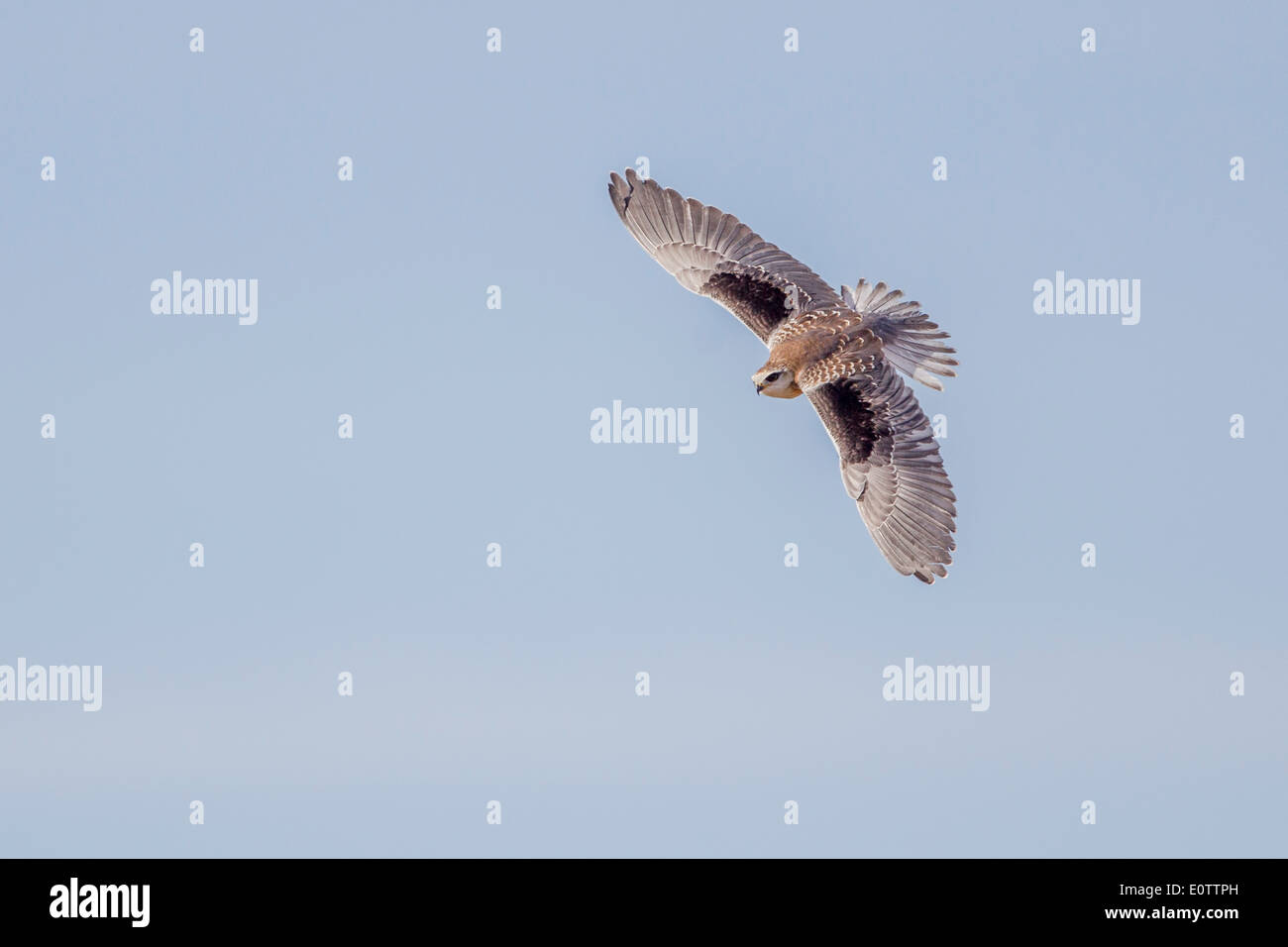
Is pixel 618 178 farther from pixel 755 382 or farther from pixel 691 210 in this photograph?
pixel 755 382

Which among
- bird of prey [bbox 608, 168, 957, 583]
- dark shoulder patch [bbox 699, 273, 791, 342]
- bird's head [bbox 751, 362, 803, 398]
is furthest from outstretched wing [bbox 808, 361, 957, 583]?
dark shoulder patch [bbox 699, 273, 791, 342]

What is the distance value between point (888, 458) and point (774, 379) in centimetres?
182

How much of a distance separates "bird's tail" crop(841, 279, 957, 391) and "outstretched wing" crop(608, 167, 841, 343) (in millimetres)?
1703

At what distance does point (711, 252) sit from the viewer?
26703mm

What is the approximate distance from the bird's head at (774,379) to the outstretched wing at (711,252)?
1.55m

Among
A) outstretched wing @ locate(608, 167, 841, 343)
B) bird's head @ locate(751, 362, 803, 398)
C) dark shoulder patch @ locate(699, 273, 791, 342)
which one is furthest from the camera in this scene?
outstretched wing @ locate(608, 167, 841, 343)

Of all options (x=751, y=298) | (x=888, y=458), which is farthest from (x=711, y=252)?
(x=888, y=458)

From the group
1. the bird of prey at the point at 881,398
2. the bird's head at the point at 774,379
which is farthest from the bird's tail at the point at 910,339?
the bird's head at the point at 774,379

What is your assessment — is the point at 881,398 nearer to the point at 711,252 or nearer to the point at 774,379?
the point at 774,379

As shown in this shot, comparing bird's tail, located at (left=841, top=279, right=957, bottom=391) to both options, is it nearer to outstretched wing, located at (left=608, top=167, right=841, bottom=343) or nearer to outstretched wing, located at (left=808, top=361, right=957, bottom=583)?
outstretched wing, located at (left=808, top=361, right=957, bottom=583)

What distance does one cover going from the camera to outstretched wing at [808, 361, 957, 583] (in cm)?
2383

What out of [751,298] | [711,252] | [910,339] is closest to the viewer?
[910,339]

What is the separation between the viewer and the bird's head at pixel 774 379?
79.4 ft

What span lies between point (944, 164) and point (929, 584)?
22.8 ft
